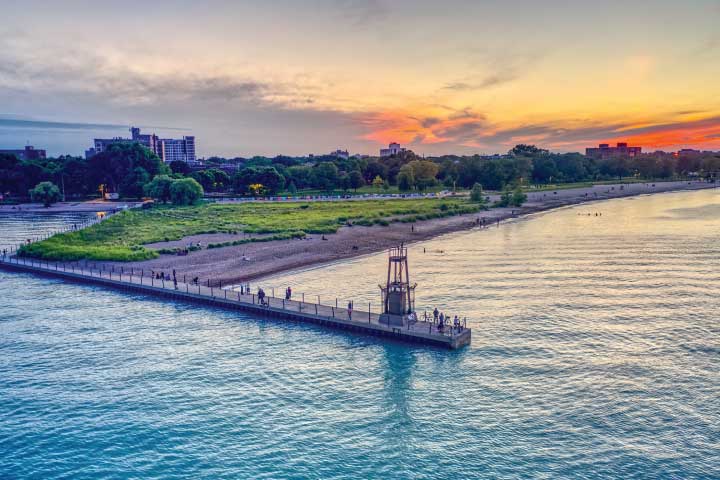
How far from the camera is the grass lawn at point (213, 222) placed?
77312 mm

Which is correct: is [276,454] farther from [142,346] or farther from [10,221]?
[10,221]

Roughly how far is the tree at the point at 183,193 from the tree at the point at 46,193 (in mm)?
49636

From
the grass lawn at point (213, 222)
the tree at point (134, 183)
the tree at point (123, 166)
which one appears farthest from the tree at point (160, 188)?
the tree at point (123, 166)

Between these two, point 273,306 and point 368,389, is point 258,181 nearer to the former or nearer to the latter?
point 273,306

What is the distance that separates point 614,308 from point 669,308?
4.77 metres

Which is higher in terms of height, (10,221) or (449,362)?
(10,221)

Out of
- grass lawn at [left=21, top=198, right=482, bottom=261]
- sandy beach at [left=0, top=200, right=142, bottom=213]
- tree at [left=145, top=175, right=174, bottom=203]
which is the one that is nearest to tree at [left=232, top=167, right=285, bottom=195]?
grass lawn at [left=21, top=198, right=482, bottom=261]

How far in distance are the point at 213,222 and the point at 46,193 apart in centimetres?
9061

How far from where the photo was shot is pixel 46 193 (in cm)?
16662

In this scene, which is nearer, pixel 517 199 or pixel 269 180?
pixel 517 199

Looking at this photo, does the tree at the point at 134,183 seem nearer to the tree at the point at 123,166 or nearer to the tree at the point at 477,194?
the tree at the point at 123,166

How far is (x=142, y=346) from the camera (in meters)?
41.5

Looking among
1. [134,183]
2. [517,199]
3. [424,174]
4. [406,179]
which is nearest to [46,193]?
[134,183]

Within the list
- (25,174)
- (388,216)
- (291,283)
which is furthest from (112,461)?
(25,174)
